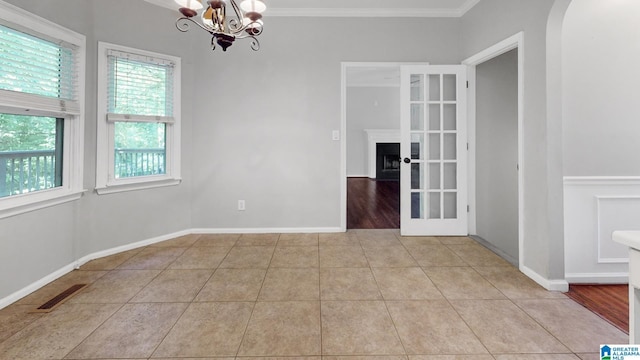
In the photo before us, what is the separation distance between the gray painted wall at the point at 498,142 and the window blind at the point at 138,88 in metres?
3.65

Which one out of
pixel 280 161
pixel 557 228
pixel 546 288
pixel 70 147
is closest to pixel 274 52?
pixel 280 161

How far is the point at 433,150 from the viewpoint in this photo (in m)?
3.68

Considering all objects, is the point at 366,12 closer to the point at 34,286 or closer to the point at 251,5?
the point at 251,5

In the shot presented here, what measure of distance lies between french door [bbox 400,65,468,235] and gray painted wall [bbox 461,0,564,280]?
0.97 m

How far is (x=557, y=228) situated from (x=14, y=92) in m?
4.12

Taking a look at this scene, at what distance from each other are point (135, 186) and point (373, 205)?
3740 mm

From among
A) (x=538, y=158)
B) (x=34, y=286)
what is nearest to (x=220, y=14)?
(x=34, y=286)

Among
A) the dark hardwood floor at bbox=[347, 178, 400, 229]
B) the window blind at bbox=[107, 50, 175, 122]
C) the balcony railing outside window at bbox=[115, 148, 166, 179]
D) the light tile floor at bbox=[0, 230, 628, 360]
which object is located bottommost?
the light tile floor at bbox=[0, 230, 628, 360]

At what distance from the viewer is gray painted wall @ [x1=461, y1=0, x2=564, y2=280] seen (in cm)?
232

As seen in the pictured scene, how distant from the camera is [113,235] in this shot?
10.1 ft

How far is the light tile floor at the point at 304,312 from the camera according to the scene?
1.65m

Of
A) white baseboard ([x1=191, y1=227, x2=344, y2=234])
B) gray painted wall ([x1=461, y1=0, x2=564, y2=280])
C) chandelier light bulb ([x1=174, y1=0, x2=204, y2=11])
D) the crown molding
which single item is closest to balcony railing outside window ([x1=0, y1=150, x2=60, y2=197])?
white baseboard ([x1=191, y1=227, x2=344, y2=234])

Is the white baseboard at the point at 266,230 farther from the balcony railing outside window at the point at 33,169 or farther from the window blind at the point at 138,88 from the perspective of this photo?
the window blind at the point at 138,88

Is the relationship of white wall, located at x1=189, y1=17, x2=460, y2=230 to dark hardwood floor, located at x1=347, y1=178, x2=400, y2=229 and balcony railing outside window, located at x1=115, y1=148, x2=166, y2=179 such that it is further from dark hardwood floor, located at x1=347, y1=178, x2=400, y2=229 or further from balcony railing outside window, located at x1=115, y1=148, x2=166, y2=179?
dark hardwood floor, located at x1=347, y1=178, x2=400, y2=229
